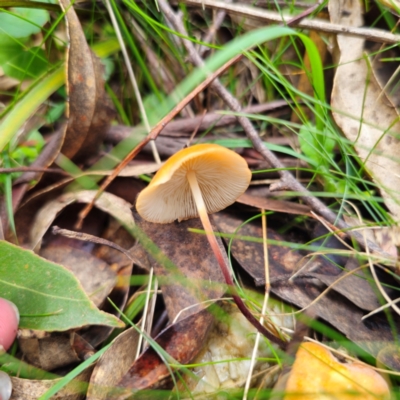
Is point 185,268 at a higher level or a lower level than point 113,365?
higher

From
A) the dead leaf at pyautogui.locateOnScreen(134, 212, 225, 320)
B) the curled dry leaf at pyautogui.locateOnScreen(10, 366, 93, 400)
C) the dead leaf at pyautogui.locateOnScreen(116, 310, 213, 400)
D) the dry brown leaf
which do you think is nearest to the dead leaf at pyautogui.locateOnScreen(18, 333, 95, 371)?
the curled dry leaf at pyautogui.locateOnScreen(10, 366, 93, 400)

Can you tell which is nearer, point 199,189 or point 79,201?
point 199,189

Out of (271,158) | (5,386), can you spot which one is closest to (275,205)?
(271,158)

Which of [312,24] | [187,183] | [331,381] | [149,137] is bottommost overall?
[331,381]

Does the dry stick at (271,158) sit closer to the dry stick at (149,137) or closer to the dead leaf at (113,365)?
the dry stick at (149,137)

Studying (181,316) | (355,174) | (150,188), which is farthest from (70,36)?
(355,174)

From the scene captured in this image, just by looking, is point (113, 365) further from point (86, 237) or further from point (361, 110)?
point (361, 110)

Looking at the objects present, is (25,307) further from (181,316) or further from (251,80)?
(251,80)

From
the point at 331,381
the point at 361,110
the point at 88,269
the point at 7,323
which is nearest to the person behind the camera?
the point at 331,381
